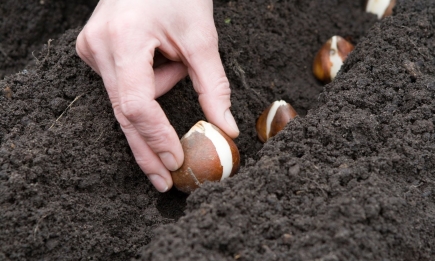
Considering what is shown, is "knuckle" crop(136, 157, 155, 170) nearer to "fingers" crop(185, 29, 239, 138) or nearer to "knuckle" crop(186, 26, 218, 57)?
"fingers" crop(185, 29, 239, 138)

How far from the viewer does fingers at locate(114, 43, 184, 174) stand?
5.14 feet

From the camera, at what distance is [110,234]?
5.48 feet

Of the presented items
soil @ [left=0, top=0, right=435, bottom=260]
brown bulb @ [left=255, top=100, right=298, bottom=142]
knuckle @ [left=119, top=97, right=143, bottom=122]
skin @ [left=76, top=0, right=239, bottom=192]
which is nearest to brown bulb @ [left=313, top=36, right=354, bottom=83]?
soil @ [left=0, top=0, right=435, bottom=260]

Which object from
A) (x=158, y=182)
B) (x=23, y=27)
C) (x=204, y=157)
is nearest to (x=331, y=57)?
(x=204, y=157)

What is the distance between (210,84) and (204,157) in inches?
10.8

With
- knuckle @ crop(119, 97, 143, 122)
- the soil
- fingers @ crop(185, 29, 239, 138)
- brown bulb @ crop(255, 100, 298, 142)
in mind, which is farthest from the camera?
brown bulb @ crop(255, 100, 298, 142)

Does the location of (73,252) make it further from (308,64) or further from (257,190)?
(308,64)

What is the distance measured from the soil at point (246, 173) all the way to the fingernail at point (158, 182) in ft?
0.23

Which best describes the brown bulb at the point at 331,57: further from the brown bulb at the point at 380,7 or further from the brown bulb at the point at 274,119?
the brown bulb at the point at 274,119

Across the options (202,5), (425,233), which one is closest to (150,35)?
(202,5)

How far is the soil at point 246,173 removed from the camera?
55.9 inches

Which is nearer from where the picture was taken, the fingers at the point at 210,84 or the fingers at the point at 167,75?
the fingers at the point at 210,84

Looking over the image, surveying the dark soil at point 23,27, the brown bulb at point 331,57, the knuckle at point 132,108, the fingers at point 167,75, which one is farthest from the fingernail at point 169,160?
the dark soil at point 23,27

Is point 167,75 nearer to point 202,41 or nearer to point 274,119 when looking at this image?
point 202,41
